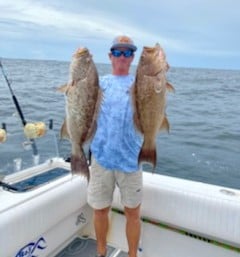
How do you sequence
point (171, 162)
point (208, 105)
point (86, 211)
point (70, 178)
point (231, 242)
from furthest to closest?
1. point (208, 105)
2. point (171, 162)
3. point (86, 211)
4. point (70, 178)
5. point (231, 242)

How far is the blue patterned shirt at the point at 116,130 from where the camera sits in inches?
116

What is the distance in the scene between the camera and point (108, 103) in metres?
2.99

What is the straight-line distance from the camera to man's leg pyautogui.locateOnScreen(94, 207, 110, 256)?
3.29 metres

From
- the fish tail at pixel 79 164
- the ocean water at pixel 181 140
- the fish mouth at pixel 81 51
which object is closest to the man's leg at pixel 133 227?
the fish tail at pixel 79 164

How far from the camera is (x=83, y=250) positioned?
3.76m

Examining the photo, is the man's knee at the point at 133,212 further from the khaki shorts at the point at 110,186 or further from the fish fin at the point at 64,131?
the fish fin at the point at 64,131

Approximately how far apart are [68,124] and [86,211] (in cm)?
177

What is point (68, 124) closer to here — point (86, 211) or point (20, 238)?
point (20, 238)

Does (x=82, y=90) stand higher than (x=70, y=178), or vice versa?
(x=82, y=90)

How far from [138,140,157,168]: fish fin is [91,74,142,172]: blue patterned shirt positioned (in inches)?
17.0

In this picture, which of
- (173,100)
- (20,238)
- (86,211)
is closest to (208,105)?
(173,100)

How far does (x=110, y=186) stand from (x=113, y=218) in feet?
2.60

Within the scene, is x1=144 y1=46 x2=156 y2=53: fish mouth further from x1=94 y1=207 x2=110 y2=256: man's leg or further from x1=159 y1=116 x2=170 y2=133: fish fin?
x1=94 y1=207 x2=110 y2=256: man's leg

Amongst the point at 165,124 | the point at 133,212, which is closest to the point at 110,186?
the point at 133,212
